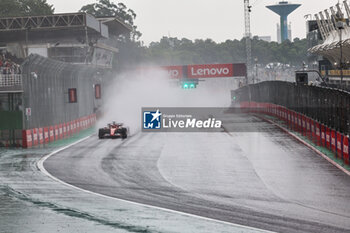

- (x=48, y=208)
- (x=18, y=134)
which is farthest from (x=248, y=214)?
(x=18, y=134)

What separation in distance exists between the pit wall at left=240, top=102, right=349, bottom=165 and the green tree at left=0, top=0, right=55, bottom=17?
7141 centimetres

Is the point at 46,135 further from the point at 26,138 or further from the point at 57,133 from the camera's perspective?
the point at 26,138

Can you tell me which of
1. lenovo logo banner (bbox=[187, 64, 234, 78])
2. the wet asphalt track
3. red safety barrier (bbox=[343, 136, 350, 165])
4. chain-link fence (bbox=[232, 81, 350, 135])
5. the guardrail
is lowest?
the wet asphalt track

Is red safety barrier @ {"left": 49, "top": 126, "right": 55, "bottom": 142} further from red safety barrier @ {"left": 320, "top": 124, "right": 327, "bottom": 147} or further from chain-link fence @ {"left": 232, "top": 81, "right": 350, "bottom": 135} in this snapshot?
red safety barrier @ {"left": 320, "top": 124, "right": 327, "bottom": 147}

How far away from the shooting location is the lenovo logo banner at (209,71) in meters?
103

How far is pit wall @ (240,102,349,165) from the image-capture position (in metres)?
24.9

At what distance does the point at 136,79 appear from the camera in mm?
102125

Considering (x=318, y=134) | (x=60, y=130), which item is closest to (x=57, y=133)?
(x=60, y=130)

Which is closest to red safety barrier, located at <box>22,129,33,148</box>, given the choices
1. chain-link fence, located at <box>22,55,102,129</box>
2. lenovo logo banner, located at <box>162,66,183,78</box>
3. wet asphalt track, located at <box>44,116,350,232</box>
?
chain-link fence, located at <box>22,55,102,129</box>

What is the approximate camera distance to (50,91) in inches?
1630

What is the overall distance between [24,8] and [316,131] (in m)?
96.9

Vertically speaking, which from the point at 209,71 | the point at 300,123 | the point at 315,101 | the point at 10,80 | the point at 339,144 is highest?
the point at 209,71

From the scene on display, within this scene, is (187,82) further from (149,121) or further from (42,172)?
(42,172)

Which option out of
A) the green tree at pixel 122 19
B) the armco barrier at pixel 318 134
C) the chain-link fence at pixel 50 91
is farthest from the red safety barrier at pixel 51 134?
the green tree at pixel 122 19
